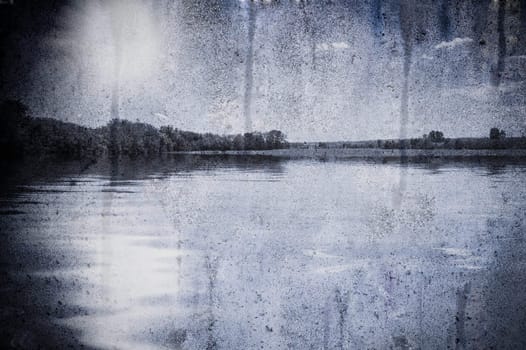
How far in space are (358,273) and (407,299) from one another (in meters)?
0.67

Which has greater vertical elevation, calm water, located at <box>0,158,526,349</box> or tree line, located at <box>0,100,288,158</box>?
tree line, located at <box>0,100,288,158</box>

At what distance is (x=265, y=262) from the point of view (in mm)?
5676

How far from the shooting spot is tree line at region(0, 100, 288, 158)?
7.97 m

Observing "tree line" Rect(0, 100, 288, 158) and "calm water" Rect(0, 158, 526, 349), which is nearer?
"calm water" Rect(0, 158, 526, 349)

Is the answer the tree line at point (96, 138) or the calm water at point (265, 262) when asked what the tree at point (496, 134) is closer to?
the calm water at point (265, 262)

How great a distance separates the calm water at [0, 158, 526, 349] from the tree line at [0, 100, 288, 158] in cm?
59

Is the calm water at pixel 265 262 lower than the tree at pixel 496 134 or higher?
lower

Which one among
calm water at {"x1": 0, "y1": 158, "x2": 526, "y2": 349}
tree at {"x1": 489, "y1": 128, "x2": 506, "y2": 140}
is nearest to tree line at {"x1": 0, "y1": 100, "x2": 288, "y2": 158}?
calm water at {"x1": 0, "y1": 158, "x2": 526, "y2": 349}

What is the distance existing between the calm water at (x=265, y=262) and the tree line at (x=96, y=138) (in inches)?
23.2

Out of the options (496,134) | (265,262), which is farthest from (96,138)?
(496,134)

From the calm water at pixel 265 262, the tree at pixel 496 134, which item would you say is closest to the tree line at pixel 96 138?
the calm water at pixel 265 262

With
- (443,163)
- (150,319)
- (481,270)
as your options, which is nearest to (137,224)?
(150,319)

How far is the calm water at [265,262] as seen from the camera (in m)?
4.22

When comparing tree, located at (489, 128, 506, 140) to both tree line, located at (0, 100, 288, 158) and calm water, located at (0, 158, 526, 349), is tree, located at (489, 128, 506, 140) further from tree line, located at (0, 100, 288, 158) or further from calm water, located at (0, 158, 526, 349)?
tree line, located at (0, 100, 288, 158)
